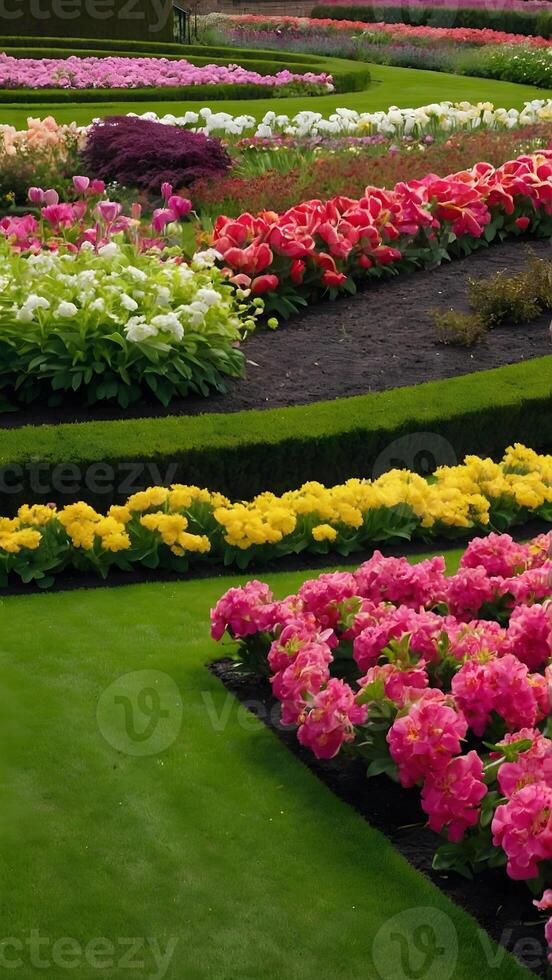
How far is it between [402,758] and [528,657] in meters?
0.70

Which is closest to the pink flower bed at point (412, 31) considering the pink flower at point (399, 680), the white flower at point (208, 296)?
the white flower at point (208, 296)

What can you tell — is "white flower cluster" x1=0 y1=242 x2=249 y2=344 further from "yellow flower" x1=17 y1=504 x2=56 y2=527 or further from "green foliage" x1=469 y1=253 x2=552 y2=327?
"green foliage" x1=469 y1=253 x2=552 y2=327

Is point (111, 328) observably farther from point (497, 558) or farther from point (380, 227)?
point (380, 227)

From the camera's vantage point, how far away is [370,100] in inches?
759

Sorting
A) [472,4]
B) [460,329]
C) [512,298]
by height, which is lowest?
[460,329]

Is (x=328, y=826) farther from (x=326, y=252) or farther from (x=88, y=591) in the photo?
(x=326, y=252)

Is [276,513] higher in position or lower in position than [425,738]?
lower

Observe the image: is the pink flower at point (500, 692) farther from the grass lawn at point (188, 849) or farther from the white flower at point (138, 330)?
the white flower at point (138, 330)

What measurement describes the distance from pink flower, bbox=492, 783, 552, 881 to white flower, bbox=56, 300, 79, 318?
14.4ft

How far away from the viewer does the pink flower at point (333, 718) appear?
13.0 ft

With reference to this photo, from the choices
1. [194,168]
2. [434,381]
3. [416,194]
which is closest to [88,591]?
[434,381]

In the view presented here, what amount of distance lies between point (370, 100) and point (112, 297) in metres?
12.8

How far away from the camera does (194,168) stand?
40.7ft

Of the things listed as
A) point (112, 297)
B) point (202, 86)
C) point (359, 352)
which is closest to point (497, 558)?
point (112, 297)
